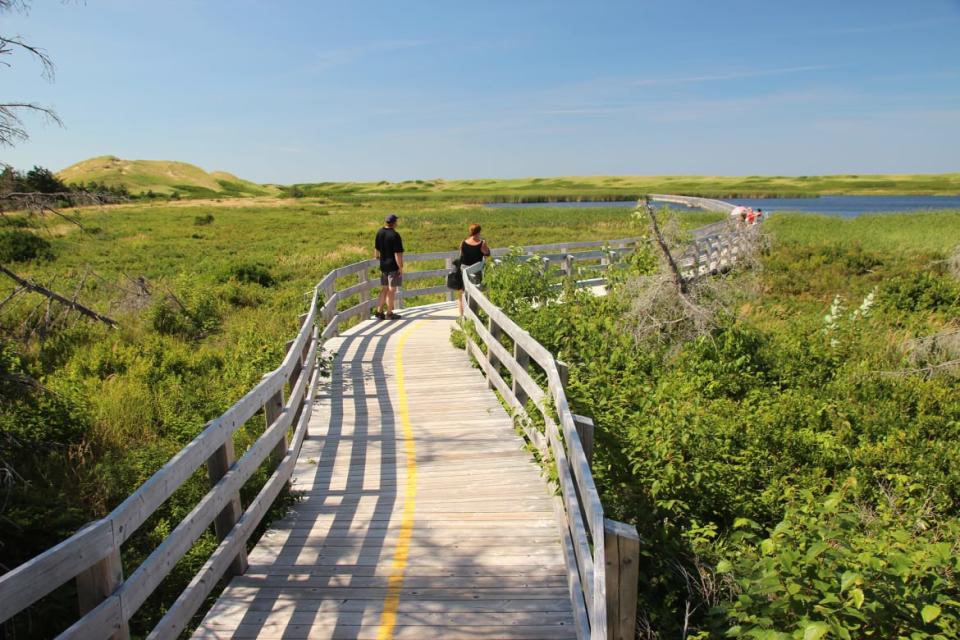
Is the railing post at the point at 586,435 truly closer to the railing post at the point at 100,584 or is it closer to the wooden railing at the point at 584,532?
the wooden railing at the point at 584,532

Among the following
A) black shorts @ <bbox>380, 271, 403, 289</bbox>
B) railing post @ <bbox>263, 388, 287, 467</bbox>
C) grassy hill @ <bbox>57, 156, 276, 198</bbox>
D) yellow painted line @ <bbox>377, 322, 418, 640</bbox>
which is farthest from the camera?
grassy hill @ <bbox>57, 156, 276, 198</bbox>

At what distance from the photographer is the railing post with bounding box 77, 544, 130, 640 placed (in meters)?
3.09

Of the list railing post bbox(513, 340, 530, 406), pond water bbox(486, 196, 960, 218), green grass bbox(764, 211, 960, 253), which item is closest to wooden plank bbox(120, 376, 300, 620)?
railing post bbox(513, 340, 530, 406)

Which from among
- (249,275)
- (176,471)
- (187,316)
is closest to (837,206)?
(249,275)

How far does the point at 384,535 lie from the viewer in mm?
5465

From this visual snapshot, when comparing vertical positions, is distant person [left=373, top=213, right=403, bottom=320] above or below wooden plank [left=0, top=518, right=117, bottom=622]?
above

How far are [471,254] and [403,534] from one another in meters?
9.56

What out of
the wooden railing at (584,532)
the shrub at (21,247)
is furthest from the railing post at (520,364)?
the shrub at (21,247)

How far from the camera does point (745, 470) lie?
716 centimetres

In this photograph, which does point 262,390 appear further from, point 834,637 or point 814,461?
point 814,461

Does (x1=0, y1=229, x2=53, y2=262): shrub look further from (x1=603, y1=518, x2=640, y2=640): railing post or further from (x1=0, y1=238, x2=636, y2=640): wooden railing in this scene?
(x1=603, y1=518, x2=640, y2=640): railing post

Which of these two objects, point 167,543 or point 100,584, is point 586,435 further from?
point 100,584

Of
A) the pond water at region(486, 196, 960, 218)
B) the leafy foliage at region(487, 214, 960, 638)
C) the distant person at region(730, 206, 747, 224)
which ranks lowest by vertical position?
the leafy foliage at region(487, 214, 960, 638)

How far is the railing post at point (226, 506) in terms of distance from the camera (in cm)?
468
